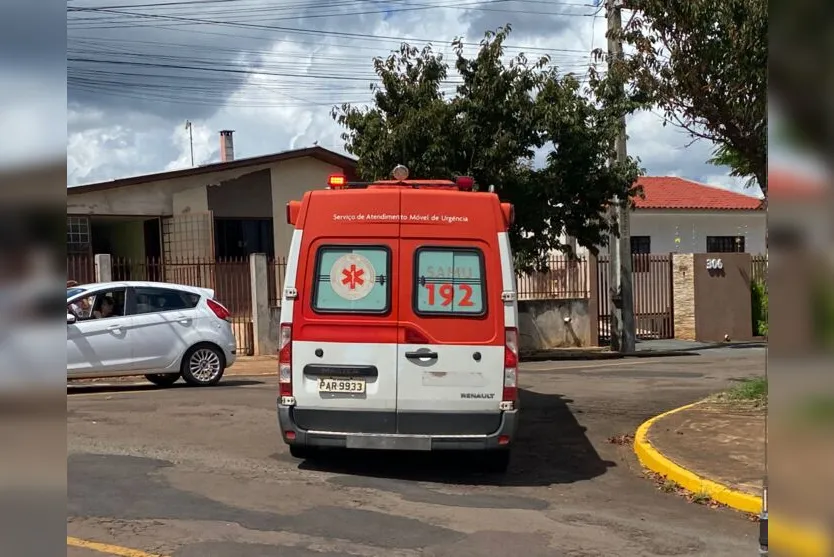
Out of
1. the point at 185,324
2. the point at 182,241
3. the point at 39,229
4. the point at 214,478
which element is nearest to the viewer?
the point at 39,229

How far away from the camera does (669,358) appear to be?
1912cm

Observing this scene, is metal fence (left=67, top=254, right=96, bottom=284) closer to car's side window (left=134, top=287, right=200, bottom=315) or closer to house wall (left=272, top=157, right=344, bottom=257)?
car's side window (left=134, top=287, right=200, bottom=315)

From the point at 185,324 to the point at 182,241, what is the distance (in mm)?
9588

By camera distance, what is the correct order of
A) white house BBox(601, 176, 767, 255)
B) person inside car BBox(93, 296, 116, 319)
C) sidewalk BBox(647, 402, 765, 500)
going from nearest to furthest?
sidewalk BBox(647, 402, 765, 500) < person inside car BBox(93, 296, 116, 319) < white house BBox(601, 176, 767, 255)

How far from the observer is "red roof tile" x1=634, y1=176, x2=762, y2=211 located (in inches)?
1393

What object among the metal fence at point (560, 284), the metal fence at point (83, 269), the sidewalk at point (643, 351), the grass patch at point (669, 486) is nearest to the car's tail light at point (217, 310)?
the metal fence at point (83, 269)

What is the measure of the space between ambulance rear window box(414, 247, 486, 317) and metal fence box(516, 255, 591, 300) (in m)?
15.0

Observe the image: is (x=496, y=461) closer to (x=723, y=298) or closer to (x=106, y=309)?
(x=106, y=309)

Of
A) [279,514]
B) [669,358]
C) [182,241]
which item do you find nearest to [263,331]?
[182,241]

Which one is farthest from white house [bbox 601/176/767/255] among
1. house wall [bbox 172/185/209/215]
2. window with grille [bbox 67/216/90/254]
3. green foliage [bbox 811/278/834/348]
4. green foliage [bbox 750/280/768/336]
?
green foliage [bbox 811/278/834/348]

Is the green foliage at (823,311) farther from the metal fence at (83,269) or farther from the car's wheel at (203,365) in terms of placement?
the metal fence at (83,269)

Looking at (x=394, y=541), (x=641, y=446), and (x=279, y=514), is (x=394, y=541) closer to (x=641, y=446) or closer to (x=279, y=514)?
(x=279, y=514)

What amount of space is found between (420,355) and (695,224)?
31038mm

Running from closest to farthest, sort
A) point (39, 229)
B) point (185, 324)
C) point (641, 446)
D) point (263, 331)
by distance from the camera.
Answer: point (39, 229), point (641, 446), point (185, 324), point (263, 331)
